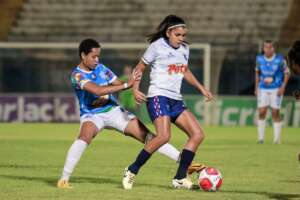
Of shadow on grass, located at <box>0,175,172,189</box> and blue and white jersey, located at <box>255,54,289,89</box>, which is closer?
shadow on grass, located at <box>0,175,172,189</box>

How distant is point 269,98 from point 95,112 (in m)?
10.4

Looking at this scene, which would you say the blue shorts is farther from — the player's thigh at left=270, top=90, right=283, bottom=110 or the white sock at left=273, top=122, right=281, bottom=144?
the player's thigh at left=270, top=90, right=283, bottom=110

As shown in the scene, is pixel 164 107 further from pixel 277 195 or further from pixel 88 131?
pixel 277 195

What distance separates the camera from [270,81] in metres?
21.5

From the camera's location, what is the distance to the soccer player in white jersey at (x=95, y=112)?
11.4 m

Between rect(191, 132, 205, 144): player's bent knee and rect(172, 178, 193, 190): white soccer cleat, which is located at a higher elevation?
rect(191, 132, 205, 144): player's bent knee

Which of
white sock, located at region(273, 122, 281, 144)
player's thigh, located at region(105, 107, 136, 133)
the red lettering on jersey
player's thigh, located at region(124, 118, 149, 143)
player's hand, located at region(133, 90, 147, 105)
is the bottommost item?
white sock, located at region(273, 122, 281, 144)

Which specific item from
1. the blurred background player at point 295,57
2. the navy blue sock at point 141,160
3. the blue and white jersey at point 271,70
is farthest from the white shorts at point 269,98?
the blurred background player at point 295,57

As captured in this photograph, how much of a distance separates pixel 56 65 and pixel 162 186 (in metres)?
20.6

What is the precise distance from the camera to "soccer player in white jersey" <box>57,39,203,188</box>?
1138 cm

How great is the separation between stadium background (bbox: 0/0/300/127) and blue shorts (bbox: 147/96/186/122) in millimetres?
18360

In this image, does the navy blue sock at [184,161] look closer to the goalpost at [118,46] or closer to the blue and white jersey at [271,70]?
the blue and white jersey at [271,70]

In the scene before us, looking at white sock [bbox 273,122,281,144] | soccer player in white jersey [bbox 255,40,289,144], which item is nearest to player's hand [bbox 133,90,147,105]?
white sock [bbox 273,122,281,144]

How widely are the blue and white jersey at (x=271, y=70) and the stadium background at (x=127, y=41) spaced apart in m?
7.60
